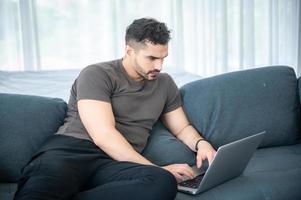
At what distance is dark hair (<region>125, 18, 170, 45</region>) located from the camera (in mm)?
1739

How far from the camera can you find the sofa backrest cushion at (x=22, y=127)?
1.77 metres

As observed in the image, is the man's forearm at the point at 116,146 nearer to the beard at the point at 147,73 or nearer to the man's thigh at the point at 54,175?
the man's thigh at the point at 54,175

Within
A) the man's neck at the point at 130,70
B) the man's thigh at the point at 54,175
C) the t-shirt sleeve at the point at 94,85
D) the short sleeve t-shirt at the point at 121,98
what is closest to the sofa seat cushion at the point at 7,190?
the man's thigh at the point at 54,175

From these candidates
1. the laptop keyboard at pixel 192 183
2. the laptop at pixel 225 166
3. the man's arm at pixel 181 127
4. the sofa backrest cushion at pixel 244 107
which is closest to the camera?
the laptop at pixel 225 166

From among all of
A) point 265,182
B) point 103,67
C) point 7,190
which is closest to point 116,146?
point 103,67

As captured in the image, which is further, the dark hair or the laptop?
the dark hair

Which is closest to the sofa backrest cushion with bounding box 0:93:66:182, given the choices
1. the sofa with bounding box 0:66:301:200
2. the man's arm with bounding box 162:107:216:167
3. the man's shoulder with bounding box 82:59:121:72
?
the sofa with bounding box 0:66:301:200

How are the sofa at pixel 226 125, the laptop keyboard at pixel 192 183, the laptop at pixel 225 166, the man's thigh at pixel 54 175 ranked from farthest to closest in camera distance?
the sofa at pixel 226 125
the laptop keyboard at pixel 192 183
the laptop at pixel 225 166
the man's thigh at pixel 54 175

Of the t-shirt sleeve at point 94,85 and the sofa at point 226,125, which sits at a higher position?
the t-shirt sleeve at point 94,85

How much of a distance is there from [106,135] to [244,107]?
0.79m

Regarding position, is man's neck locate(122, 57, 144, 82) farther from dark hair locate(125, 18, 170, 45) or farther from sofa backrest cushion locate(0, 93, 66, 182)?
sofa backrest cushion locate(0, 93, 66, 182)

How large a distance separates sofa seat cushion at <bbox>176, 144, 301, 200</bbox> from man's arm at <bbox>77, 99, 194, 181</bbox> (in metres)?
0.14

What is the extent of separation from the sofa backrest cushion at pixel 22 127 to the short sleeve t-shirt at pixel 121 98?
8 cm

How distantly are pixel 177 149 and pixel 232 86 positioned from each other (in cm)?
47
